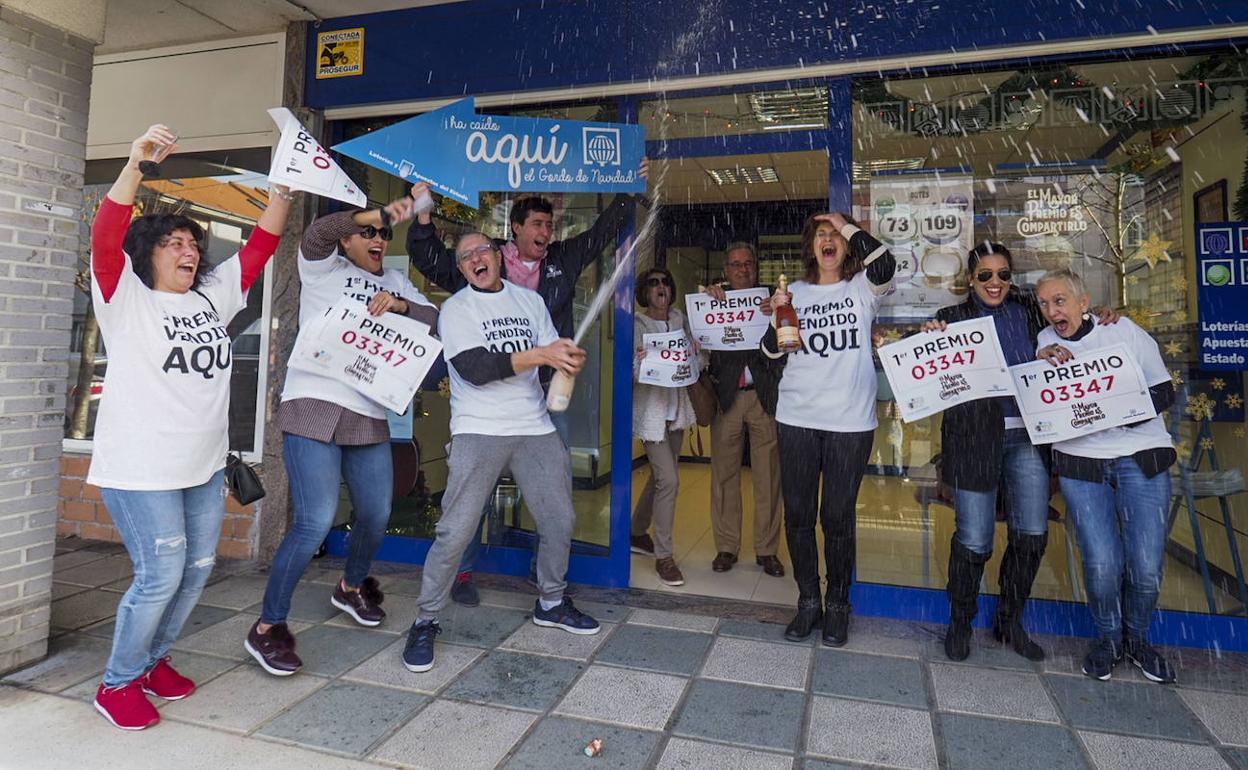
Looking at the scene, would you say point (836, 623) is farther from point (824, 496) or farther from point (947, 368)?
point (947, 368)

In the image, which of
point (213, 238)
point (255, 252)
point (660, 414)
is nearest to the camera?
point (255, 252)

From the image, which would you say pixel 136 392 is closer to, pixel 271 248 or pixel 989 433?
pixel 271 248

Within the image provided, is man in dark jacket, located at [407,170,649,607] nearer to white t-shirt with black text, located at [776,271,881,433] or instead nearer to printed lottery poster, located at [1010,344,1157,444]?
white t-shirt with black text, located at [776,271,881,433]

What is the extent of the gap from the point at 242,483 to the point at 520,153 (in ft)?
7.57

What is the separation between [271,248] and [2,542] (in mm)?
1679

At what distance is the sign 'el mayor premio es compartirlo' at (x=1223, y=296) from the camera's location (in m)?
3.67

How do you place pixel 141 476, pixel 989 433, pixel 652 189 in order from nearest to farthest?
pixel 141 476 → pixel 989 433 → pixel 652 189

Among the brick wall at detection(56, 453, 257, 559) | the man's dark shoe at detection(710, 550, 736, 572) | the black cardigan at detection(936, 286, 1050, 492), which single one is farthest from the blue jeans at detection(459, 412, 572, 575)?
the brick wall at detection(56, 453, 257, 559)

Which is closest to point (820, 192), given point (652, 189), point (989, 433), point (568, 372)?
point (652, 189)

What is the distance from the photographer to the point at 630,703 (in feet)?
9.69

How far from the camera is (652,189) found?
4.78 meters

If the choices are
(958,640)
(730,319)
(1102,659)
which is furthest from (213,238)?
(1102,659)

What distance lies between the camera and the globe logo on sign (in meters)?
4.26

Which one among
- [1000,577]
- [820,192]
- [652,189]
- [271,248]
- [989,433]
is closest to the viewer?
[271,248]
